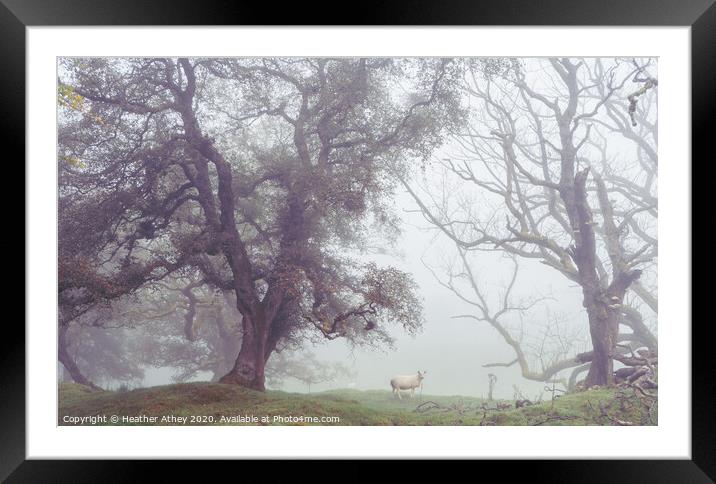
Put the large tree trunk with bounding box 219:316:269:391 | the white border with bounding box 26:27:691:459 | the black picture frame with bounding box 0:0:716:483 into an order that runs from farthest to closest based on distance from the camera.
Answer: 1. the large tree trunk with bounding box 219:316:269:391
2. the white border with bounding box 26:27:691:459
3. the black picture frame with bounding box 0:0:716:483

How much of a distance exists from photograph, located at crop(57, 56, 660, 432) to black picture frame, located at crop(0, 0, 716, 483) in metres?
0.51

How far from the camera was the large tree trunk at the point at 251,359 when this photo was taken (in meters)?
4.80

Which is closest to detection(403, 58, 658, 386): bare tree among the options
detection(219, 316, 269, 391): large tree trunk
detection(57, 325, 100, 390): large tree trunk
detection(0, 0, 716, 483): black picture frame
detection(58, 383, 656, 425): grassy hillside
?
detection(58, 383, 656, 425): grassy hillside

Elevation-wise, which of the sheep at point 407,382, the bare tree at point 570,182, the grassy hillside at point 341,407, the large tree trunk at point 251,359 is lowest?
the grassy hillside at point 341,407

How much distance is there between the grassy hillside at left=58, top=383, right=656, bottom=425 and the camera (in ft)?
15.6

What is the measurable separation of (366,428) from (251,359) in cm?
104

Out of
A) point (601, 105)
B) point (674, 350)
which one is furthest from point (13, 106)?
point (674, 350)

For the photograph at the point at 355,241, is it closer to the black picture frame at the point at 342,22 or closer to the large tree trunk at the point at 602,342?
the large tree trunk at the point at 602,342

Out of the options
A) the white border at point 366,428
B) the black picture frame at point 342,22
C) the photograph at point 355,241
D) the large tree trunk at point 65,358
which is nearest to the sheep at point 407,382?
the photograph at point 355,241

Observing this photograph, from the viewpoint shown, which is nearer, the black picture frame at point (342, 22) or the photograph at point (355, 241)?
the black picture frame at point (342, 22)

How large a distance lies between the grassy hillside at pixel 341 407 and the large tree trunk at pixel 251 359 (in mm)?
71

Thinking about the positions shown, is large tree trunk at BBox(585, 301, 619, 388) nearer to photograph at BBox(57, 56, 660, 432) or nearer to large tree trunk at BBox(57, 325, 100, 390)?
photograph at BBox(57, 56, 660, 432)

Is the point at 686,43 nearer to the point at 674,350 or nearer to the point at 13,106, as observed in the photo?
the point at 674,350

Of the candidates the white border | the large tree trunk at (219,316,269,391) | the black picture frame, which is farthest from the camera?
the large tree trunk at (219,316,269,391)
